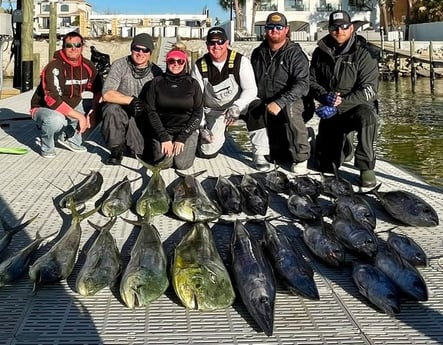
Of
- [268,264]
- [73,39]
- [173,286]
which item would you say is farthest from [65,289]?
[73,39]

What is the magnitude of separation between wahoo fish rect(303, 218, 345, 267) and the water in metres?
3.70

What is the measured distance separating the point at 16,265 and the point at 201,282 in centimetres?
122

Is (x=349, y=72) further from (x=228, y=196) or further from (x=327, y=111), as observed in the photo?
(x=228, y=196)

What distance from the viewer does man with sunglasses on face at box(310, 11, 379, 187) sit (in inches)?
224

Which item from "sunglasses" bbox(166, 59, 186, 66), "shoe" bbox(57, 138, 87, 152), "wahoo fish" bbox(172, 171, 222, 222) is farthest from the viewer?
"shoe" bbox(57, 138, 87, 152)

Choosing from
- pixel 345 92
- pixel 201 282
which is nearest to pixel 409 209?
pixel 345 92

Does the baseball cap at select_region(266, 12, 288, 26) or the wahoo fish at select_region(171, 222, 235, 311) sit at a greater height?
the baseball cap at select_region(266, 12, 288, 26)

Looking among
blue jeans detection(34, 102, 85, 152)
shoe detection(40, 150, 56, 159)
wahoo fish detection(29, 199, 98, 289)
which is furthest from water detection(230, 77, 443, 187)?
wahoo fish detection(29, 199, 98, 289)

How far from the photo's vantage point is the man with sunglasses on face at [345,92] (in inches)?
224

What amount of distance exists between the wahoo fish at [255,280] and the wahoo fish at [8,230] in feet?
5.16

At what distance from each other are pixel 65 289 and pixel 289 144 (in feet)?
11.3

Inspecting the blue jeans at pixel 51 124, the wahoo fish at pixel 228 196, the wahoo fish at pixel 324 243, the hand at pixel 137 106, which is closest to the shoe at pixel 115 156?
the hand at pixel 137 106

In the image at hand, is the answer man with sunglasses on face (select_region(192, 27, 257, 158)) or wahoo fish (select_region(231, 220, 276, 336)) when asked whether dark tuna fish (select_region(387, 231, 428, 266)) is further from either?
man with sunglasses on face (select_region(192, 27, 257, 158))

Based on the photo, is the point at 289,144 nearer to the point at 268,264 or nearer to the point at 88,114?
the point at 88,114
